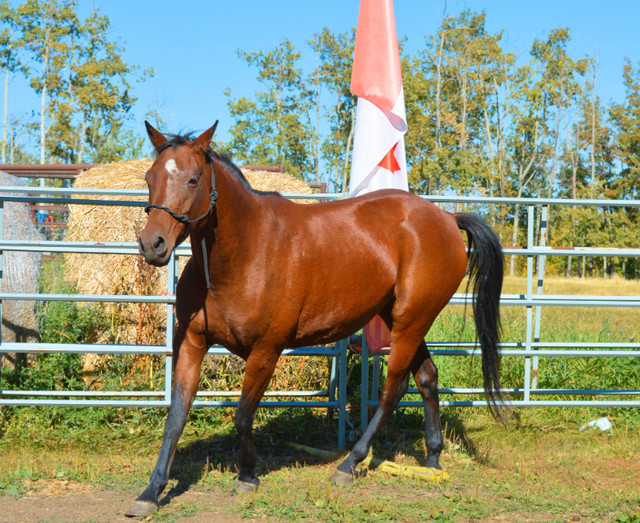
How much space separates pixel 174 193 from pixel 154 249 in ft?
1.10

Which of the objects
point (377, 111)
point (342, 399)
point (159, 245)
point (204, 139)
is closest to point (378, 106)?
point (377, 111)

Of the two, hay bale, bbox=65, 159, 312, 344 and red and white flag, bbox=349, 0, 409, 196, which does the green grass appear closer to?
hay bale, bbox=65, 159, 312, 344

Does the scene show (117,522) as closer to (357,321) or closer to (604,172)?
(357,321)

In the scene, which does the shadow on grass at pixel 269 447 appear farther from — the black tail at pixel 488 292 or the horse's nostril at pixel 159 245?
the horse's nostril at pixel 159 245

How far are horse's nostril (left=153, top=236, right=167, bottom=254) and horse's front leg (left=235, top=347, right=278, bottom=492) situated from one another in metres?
0.95

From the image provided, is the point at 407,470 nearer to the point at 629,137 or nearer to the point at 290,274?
the point at 290,274

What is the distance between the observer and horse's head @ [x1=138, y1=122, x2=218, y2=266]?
3193 mm

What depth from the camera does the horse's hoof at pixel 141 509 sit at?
11.2 feet

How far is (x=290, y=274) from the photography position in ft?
12.8

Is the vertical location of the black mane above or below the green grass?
above

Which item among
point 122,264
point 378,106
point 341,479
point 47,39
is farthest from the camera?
point 47,39

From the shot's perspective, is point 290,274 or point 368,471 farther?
point 368,471

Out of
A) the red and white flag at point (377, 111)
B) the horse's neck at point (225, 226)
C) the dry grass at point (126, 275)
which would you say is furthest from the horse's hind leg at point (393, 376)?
the dry grass at point (126, 275)

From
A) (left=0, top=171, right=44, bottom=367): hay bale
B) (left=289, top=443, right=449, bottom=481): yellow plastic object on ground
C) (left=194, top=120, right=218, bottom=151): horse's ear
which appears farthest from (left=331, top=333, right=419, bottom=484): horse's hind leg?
(left=0, top=171, right=44, bottom=367): hay bale
